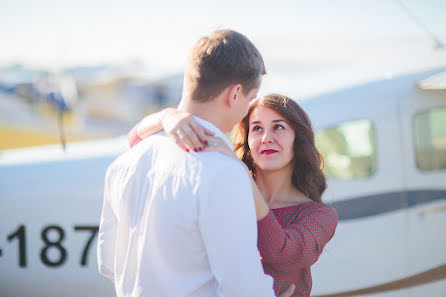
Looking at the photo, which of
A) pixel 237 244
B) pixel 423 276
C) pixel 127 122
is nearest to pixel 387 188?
pixel 423 276

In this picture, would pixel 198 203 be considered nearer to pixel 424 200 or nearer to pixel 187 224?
pixel 187 224

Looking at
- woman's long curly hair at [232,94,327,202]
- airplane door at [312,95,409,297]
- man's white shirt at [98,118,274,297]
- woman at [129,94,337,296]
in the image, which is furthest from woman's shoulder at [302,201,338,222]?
airplane door at [312,95,409,297]

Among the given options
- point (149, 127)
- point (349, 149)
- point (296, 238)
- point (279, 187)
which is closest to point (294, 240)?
point (296, 238)

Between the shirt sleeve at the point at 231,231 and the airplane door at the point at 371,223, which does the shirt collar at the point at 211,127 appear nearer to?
the shirt sleeve at the point at 231,231

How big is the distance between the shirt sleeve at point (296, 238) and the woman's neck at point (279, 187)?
147mm

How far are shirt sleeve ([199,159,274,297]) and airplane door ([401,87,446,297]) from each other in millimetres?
2003

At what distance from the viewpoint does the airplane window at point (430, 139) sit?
3.02 meters

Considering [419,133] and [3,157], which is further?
[3,157]

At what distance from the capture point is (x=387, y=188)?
2988mm

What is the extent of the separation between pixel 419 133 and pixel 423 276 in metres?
0.89

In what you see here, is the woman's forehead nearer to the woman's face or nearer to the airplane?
the woman's face

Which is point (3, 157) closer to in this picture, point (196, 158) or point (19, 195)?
point (19, 195)

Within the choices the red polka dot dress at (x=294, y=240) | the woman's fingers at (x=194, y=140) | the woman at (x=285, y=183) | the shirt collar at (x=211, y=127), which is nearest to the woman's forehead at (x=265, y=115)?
the woman at (x=285, y=183)

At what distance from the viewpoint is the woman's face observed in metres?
1.92
